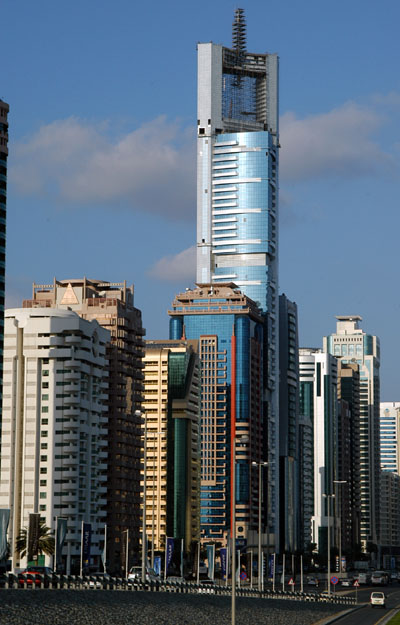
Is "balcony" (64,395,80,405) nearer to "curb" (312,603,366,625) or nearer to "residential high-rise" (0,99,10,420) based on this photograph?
"residential high-rise" (0,99,10,420)

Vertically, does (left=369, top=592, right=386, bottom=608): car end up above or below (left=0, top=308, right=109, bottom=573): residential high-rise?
below

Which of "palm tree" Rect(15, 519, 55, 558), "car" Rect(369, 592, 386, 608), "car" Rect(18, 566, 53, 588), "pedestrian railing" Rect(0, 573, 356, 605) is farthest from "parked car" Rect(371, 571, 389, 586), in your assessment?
"car" Rect(18, 566, 53, 588)

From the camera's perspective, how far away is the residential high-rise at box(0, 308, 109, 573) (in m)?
188

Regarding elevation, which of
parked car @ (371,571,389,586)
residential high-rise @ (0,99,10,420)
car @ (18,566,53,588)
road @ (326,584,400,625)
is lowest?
parked car @ (371,571,389,586)

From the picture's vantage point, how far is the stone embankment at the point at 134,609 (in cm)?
6500

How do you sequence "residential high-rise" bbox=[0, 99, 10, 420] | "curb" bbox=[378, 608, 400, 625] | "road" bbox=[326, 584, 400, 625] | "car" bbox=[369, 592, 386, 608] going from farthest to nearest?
"residential high-rise" bbox=[0, 99, 10, 420] < "car" bbox=[369, 592, 386, 608] < "road" bbox=[326, 584, 400, 625] < "curb" bbox=[378, 608, 400, 625]

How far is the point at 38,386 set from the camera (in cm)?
19112

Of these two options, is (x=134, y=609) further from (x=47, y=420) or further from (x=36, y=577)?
(x=47, y=420)

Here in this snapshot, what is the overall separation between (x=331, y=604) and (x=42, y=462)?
8306cm

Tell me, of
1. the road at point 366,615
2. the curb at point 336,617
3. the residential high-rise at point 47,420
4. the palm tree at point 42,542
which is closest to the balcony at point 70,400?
the residential high-rise at point 47,420

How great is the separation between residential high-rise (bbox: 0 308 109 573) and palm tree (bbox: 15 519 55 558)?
967cm

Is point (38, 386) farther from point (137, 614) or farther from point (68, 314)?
point (137, 614)

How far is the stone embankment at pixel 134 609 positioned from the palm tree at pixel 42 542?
66.9 metres

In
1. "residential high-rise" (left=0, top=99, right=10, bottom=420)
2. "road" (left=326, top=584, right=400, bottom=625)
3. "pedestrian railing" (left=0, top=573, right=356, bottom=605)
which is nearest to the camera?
"pedestrian railing" (left=0, top=573, right=356, bottom=605)
